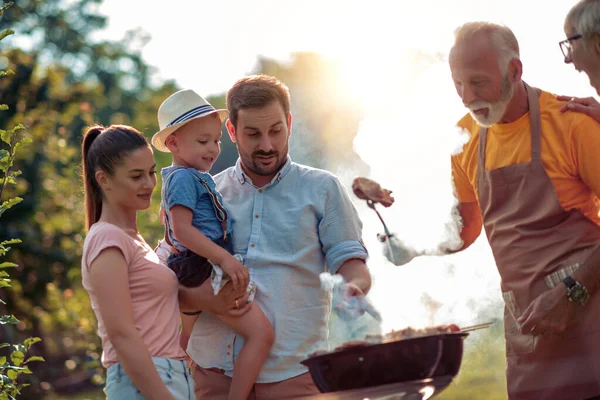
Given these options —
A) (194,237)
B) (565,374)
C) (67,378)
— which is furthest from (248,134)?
(67,378)

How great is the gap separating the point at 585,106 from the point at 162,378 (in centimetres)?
188

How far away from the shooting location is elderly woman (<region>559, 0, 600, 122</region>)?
10.5 feet

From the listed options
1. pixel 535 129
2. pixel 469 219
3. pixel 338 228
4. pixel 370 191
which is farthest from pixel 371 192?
pixel 535 129

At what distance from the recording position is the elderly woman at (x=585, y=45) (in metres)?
3.21

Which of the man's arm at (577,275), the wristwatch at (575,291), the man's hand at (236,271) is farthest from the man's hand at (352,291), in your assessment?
the wristwatch at (575,291)

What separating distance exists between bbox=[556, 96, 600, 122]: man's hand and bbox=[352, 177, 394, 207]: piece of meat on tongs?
78cm

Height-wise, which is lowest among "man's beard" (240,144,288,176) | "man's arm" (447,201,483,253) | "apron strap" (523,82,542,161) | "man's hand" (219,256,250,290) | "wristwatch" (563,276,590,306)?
"wristwatch" (563,276,590,306)

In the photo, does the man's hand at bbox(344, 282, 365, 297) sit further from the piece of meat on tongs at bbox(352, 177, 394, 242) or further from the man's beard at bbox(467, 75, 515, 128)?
the man's beard at bbox(467, 75, 515, 128)

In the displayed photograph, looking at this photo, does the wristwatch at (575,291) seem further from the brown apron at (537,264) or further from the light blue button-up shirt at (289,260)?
the light blue button-up shirt at (289,260)

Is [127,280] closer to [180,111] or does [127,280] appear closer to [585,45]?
[180,111]

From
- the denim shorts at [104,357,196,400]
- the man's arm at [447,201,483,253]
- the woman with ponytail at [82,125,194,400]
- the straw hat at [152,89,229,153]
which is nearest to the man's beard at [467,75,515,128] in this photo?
the man's arm at [447,201,483,253]

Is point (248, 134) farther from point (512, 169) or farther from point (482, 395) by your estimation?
point (482, 395)

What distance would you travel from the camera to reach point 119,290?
2994 mm

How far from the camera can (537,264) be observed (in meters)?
3.32
